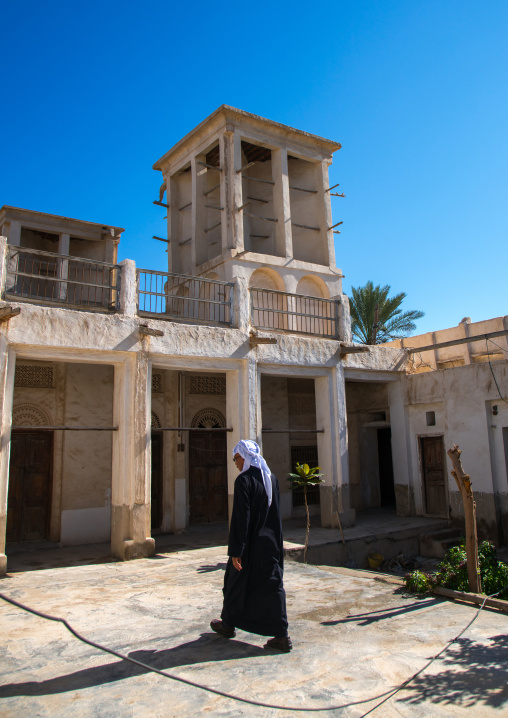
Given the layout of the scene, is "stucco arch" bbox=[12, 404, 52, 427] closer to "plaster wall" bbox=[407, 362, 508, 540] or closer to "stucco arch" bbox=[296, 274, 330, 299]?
"stucco arch" bbox=[296, 274, 330, 299]

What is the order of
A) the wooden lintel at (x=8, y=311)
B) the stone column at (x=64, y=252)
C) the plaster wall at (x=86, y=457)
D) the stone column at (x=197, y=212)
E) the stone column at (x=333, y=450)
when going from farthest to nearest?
the stone column at (x=197, y=212) < the stone column at (x=64, y=252) < the stone column at (x=333, y=450) < the plaster wall at (x=86, y=457) < the wooden lintel at (x=8, y=311)

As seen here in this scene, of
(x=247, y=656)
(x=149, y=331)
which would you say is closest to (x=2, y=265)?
(x=149, y=331)

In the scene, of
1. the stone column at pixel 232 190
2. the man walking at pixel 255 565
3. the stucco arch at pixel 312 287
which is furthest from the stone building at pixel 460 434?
the man walking at pixel 255 565

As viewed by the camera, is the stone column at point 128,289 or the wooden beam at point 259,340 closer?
the stone column at point 128,289

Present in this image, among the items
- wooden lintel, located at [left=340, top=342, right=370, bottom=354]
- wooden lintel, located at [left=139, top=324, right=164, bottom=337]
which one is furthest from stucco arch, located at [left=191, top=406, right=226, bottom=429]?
wooden lintel, located at [left=139, top=324, right=164, bottom=337]

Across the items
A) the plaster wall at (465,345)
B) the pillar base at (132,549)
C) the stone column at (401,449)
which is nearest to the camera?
the pillar base at (132,549)

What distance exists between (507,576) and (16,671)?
5777 mm

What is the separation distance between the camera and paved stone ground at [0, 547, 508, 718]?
358 cm

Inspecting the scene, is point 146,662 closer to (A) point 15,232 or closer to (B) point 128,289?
(B) point 128,289

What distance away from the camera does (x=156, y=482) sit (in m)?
12.8

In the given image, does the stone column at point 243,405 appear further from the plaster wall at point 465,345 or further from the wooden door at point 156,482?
the plaster wall at point 465,345

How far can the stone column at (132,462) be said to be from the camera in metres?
9.26

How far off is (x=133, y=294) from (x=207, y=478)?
5665 mm

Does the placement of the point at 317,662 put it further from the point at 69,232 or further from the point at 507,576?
the point at 69,232
